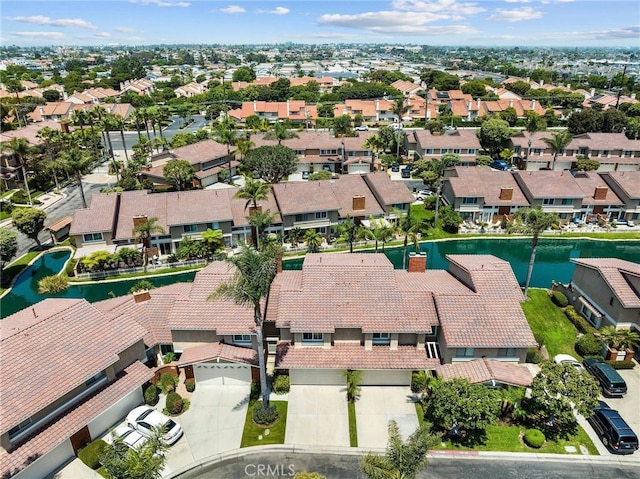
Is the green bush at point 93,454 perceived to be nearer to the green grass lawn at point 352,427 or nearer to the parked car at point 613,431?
the green grass lawn at point 352,427

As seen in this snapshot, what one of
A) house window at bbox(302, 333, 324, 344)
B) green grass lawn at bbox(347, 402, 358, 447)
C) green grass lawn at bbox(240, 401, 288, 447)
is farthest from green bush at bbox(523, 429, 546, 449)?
green grass lawn at bbox(240, 401, 288, 447)

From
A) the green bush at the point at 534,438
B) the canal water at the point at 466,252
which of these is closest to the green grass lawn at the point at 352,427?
the green bush at the point at 534,438

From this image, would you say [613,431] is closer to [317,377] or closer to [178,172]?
[317,377]

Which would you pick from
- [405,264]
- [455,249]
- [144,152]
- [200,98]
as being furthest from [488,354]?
[200,98]

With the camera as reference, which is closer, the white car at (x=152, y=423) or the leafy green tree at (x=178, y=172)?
the white car at (x=152, y=423)

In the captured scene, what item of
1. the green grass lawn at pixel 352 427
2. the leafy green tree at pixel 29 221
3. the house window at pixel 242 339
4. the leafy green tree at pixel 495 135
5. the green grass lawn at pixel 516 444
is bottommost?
the green grass lawn at pixel 516 444

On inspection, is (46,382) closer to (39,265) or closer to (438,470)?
(438,470)
